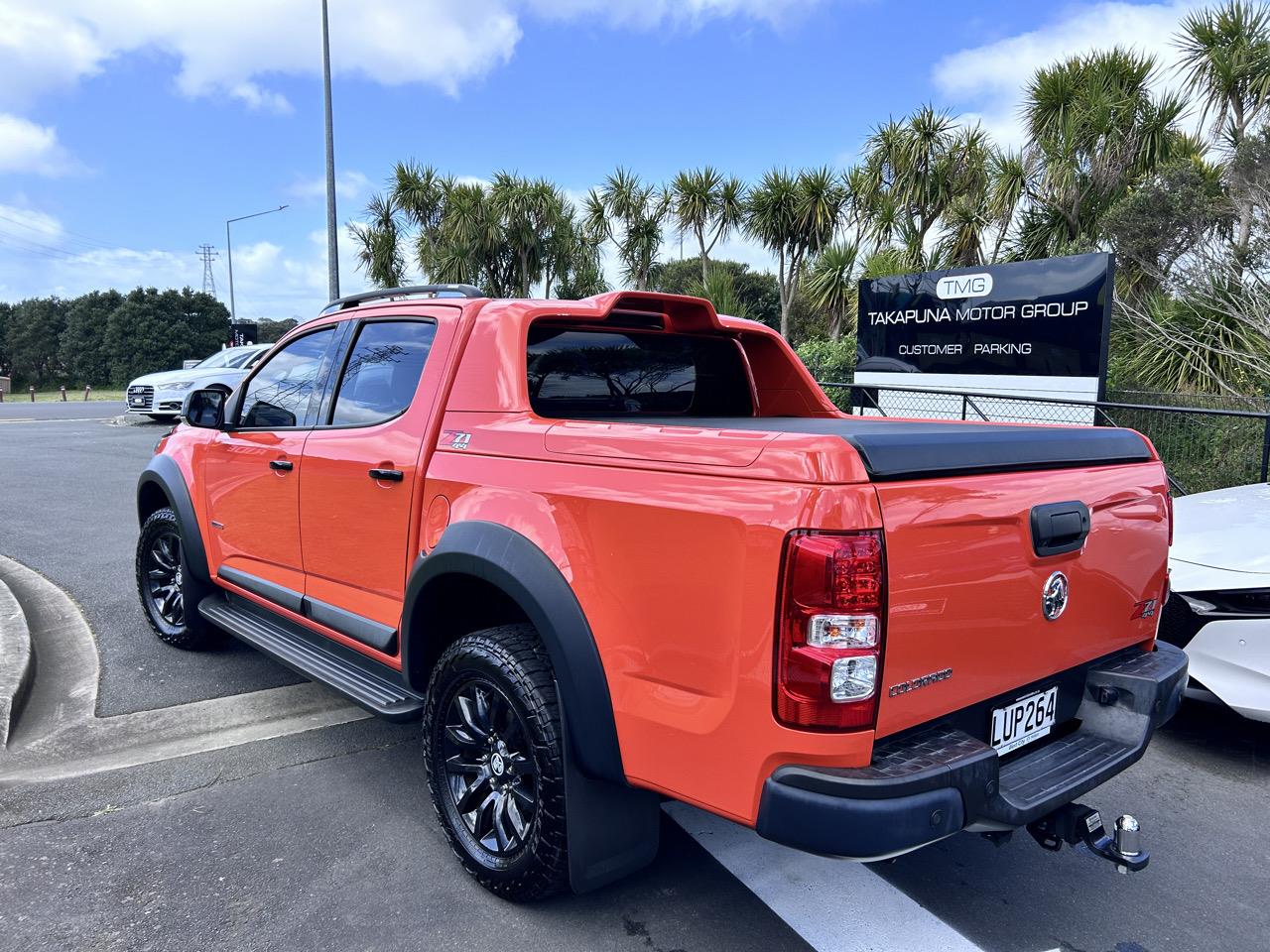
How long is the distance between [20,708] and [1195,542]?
5.45 m

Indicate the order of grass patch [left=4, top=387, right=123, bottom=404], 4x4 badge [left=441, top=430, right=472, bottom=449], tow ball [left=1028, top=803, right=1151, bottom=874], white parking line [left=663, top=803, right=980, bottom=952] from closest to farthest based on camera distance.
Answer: tow ball [left=1028, top=803, right=1151, bottom=874]
white parking line [left=663, top=803, right=980, bottom=952]
4x4 badge [left=441, top=430, right=472, bottom=449]
grass patch [left=4, top=387, right=123, bottom=404]

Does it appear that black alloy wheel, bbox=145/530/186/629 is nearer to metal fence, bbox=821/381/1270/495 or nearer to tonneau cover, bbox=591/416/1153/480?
tonneau cover, bbox=591/416/1153/480

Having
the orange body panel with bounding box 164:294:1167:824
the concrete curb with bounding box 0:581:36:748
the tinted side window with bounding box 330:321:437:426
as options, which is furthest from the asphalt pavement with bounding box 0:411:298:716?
the orange body panel with bounding box 164:294:1167:824

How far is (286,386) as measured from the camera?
4102 mm

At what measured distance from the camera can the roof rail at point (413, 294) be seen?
3561mm

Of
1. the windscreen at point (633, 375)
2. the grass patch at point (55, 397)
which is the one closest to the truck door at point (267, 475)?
the windscreen at point (633, 375)

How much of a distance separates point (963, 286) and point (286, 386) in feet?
27.5

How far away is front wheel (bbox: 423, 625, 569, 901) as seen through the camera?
246 centimetres

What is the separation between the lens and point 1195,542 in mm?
4012

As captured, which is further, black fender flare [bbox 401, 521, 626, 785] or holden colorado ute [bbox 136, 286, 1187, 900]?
black fender flare [bbox 401, 521, 626, 785]

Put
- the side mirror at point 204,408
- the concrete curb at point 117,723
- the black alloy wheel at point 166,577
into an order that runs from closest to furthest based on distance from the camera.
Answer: the concrete curb at point 117,723 → the side mirror at point 204,408 → the black alloy wheel at point 166,577

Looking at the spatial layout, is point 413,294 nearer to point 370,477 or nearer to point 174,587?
point 370,477

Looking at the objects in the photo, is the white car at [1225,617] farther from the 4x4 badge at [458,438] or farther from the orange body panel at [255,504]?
the orange body panel at [255,504]

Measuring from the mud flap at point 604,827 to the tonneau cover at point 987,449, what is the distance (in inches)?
43.4
